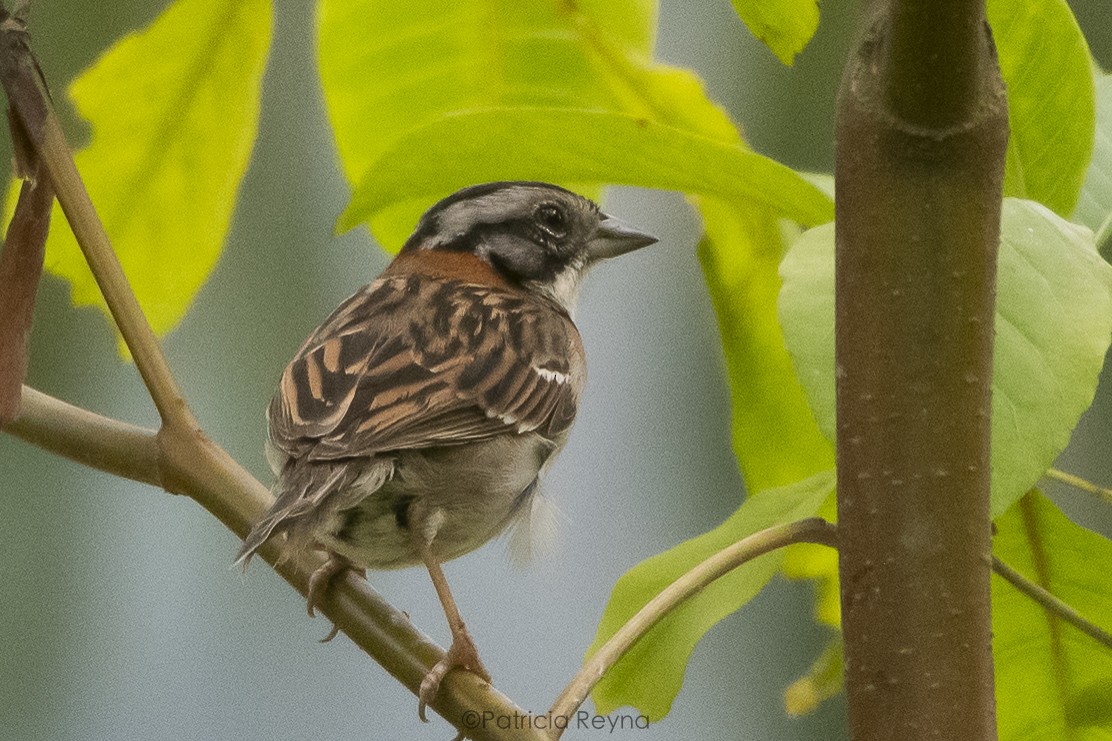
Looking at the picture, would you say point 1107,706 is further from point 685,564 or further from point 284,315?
point 284,315

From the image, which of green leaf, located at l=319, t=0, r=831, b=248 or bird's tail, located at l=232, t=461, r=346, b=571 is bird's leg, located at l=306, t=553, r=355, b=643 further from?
green leaf, located at l=319, t=0, r=831, b=248

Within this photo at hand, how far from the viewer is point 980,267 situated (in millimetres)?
928

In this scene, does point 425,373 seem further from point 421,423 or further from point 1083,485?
point 1083,485

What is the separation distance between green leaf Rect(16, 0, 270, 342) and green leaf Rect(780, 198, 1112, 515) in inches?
29.1

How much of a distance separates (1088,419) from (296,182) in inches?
92.9

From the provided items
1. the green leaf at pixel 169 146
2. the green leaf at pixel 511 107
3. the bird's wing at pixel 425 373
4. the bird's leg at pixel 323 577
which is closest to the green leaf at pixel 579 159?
the green leaf at pixel 511 107

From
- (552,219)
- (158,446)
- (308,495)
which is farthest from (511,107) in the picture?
(552,219)

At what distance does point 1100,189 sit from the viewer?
1.47 meters

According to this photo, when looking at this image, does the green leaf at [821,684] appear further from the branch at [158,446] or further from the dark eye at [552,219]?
the dark eye at [552,219]

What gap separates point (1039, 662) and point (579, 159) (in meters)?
0.71

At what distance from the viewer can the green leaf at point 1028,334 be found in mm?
971

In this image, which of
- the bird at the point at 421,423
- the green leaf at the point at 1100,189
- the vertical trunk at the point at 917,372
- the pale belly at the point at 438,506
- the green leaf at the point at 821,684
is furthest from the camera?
the pale belly at the point at 438,506

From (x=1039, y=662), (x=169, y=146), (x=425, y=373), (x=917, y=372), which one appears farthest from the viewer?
(x=425, y=373)

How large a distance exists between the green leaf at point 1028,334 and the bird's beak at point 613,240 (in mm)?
1571
